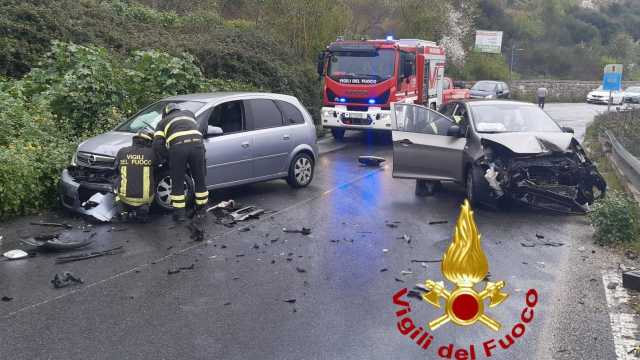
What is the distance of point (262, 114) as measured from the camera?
1067 centimetres

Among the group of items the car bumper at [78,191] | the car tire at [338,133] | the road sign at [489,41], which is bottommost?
the car tire at [338,133]

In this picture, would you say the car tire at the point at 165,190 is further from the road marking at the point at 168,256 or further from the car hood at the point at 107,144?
the road marking at the point at 168,256

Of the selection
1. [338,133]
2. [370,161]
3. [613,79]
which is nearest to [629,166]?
[370,161]

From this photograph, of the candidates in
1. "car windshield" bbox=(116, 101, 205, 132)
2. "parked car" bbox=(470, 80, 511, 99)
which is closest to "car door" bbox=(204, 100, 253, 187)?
"car windshield" bbox=(116, 101, 205, 132)

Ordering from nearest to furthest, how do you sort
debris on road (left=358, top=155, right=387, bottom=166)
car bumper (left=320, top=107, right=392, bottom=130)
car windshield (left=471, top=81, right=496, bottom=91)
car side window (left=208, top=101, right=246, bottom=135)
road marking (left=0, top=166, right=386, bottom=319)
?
road marking (left=0, top=166, right=386, bottom=319), car side window (left=208, top=101, right=246, bottom=135), debris on road (left=358, top=155, right=387, bottom=166), car bumper (left=320, top=107, right=392, bottom=130), car windshield (left=471, top=81, right=496, bottom=91)

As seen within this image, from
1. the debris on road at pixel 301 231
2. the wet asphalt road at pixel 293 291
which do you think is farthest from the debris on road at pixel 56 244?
the debris on road at pixel 301 231

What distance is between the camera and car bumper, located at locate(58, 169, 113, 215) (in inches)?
347

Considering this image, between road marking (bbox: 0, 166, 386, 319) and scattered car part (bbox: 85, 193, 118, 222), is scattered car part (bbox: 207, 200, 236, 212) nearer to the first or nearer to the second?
road marking (bbox: 0, 166, 386, 319)

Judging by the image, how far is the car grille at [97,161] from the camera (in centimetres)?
890

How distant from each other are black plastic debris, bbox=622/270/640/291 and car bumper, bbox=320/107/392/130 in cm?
1154

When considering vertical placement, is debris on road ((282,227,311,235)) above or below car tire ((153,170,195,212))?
below

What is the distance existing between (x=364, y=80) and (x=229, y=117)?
809 cm

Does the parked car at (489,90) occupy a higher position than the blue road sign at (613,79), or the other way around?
the blue road sign at (613,79)

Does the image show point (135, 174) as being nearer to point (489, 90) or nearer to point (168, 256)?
point (168, 256)
